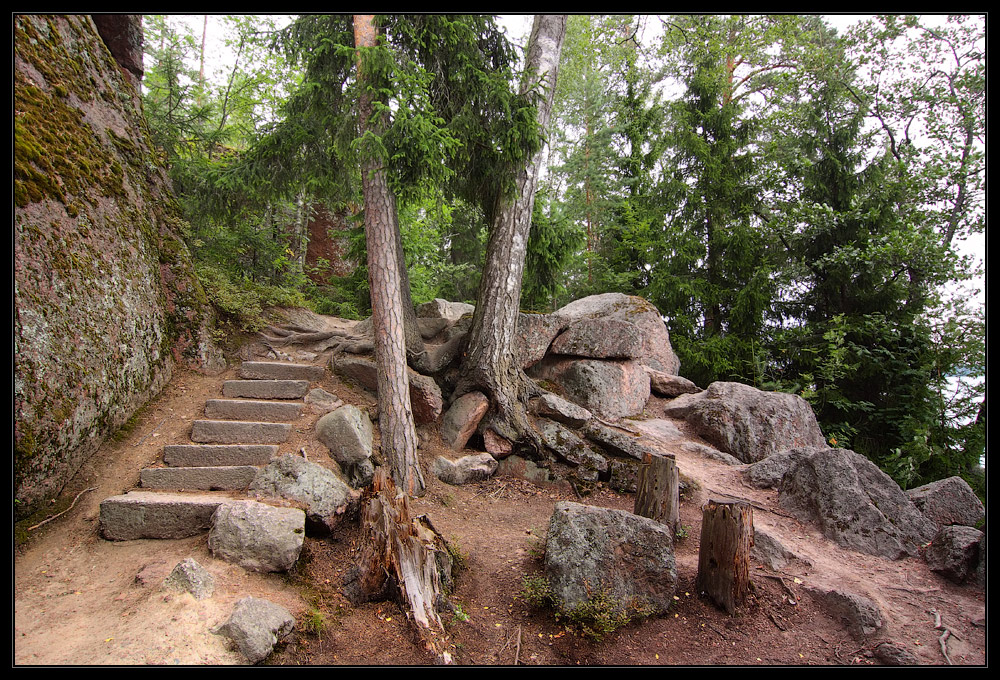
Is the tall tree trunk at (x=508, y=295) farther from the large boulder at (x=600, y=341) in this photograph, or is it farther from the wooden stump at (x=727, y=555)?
the wooden stump at (x=727, y=555)

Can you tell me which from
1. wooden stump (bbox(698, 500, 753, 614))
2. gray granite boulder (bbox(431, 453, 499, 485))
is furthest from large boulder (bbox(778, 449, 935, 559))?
gray granite boulder (bbox(431, 453, 499, 485))

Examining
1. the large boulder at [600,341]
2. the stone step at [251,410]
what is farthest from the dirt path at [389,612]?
the large boulder at [600,341]

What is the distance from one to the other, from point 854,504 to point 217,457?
7.03m

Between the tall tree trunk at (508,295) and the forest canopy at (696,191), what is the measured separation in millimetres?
362

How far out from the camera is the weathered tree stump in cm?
512

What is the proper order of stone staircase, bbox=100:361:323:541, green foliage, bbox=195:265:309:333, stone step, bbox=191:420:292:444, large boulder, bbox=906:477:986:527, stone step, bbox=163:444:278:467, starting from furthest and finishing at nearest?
1. green foliage, bbox=195:265:309:333
2. stone step, bbox=191:420:292:444
3. large boulder, bbox=906:477:986:527
4. stone step, bbox=163:444:278:467
5. stone staircase, bbox=100:361:323:541

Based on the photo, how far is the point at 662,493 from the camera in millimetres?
5129

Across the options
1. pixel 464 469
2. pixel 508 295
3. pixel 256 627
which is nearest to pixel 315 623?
pixel 256 627

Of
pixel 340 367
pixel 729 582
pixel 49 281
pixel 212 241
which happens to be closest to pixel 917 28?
pixel 729 582

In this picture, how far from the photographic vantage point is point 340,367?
7.08m

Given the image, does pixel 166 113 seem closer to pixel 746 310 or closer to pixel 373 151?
pixel 373 151

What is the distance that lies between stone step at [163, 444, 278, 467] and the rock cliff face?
68 cm

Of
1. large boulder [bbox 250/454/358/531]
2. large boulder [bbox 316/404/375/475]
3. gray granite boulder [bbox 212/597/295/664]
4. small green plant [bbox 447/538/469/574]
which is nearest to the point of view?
gray granite boulder [bbox 212/597/295/664]

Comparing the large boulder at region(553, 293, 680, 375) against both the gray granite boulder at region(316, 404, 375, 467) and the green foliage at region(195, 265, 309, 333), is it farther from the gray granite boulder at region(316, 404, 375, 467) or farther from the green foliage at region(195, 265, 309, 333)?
the green foliage at region(195, 265, 309, 333)
